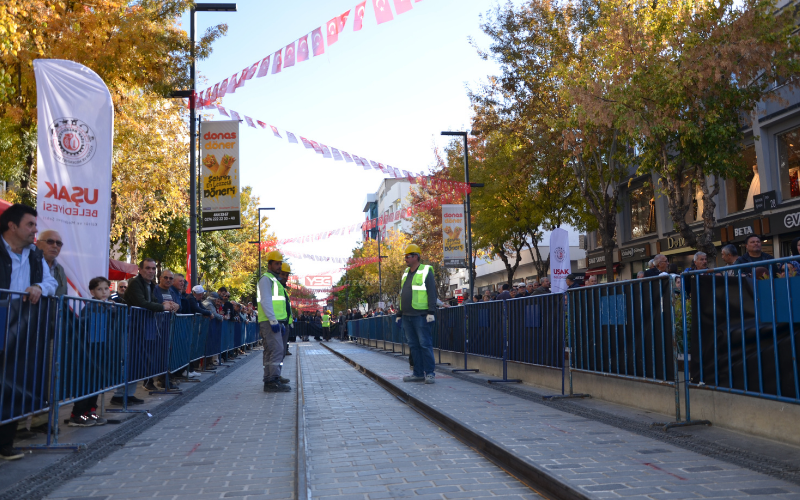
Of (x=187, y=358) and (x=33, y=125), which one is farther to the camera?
(x=33, y=125)

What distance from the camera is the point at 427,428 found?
7.23 metres

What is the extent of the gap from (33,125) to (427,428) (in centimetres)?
1299

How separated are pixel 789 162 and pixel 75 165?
19.6 m

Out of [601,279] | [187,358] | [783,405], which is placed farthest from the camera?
[601,279]

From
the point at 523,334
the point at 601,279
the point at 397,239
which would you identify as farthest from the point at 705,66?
the point at 397,239

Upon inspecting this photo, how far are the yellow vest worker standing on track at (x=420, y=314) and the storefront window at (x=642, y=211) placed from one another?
67.2 feet

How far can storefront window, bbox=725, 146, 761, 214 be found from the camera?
23172 millimetres

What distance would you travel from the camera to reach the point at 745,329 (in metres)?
5.66

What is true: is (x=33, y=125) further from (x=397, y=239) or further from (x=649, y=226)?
(x=397, y=239)

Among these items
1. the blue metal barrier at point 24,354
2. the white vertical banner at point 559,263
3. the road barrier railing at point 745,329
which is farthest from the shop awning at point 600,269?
the blue metal barrier at point 24,354

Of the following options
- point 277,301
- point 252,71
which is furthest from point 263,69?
point 277,301

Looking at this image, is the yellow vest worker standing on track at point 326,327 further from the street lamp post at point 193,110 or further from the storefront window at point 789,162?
the storefront window at point 789,162

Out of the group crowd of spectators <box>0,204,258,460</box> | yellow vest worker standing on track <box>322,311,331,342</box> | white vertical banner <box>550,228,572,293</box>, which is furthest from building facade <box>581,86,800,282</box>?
yellow vest worker standing on track <box>322,311,331,342</box>

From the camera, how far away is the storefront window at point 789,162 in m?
21.1
